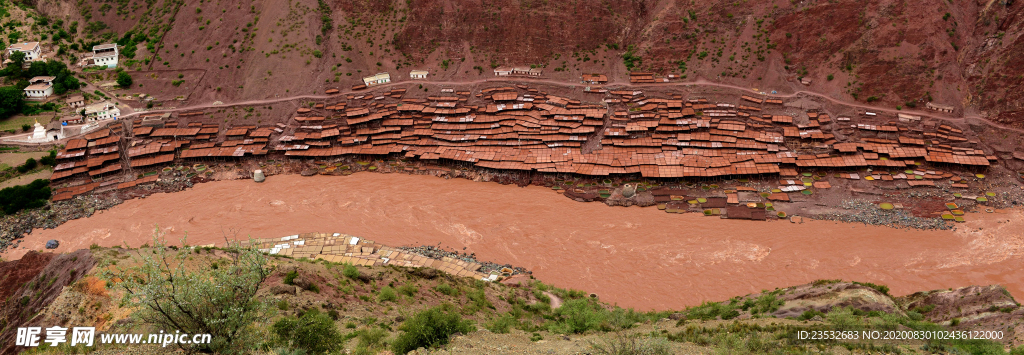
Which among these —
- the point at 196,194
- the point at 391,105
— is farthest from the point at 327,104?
the point at 196,194

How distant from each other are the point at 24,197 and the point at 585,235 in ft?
178

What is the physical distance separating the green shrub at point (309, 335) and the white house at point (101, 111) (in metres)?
57.7

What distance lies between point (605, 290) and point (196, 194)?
43.7m

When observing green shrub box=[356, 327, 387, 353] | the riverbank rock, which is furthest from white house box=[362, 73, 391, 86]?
green shrub box=[356, 327, 387, 353]

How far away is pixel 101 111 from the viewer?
5984 cm

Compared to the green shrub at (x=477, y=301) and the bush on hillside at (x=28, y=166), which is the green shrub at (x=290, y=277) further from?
the bush on hillside at (x=28, y=166)

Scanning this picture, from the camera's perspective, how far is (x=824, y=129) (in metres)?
54.4

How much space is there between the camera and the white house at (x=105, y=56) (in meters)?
69.0

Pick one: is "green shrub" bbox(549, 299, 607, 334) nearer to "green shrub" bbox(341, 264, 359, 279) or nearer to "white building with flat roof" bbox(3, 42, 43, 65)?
"green shrub" bbox(341, 264, 359, 279)

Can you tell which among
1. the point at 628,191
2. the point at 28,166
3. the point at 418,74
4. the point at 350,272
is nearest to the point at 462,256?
the point at 350,272

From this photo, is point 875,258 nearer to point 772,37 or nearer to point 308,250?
point 772,37

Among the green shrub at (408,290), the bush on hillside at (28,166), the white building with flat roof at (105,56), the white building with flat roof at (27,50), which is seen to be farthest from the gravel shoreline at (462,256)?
the white building with flat roof at (27,50)

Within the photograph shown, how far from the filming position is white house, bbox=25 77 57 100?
61219mm

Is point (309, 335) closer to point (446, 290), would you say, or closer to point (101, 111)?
point (446, 290)
